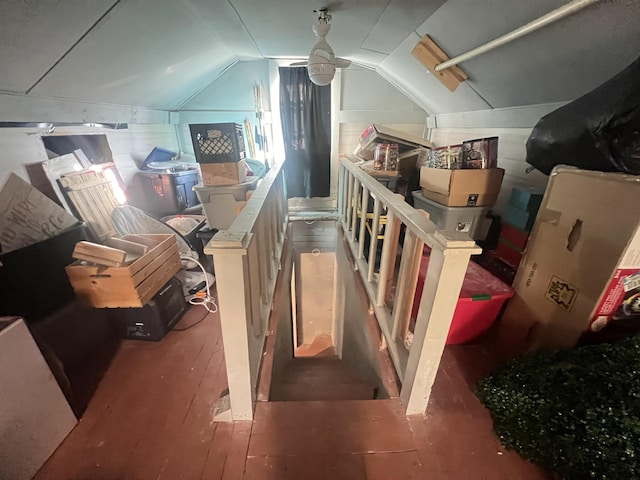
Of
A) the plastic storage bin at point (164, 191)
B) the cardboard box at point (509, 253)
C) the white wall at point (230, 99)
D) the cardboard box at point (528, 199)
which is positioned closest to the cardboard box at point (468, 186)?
the cardboard box at point (528, 199)

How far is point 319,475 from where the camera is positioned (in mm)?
968

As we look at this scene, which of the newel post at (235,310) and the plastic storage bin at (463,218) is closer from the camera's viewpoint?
the newel post at (235,310)

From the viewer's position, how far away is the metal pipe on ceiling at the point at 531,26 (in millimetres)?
980

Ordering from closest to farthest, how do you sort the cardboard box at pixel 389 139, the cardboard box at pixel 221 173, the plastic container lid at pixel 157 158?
1. the cardboard box at pixel 221 173
2. the cardboard box at pixel 389 139
3. the plastic container lid at pixel 157 158

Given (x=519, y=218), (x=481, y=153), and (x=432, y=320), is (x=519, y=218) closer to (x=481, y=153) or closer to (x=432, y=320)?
(x=481, y=153)

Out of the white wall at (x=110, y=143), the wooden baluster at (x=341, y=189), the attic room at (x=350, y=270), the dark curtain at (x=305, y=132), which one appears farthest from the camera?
the dark curtain at (x=305, y=132)

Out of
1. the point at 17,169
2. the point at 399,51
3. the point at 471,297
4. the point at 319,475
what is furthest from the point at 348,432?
the point at 399,51

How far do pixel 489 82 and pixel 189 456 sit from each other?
2581mm

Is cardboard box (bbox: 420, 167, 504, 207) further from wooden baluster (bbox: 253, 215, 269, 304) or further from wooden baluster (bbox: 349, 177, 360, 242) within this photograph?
wooden baluster (bbox: 253, 215, 269, 304)

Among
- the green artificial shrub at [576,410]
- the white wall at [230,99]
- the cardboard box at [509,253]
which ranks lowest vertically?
the green artificial shrub at [576,410]

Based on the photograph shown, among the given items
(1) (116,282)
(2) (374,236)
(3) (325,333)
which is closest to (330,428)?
(2) (374,236)

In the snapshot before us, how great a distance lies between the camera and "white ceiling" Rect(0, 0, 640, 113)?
43.9 inches

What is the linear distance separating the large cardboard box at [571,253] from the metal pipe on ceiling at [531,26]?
1.95 ft

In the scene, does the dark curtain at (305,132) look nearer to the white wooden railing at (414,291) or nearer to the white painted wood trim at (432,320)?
the white wooden railing at (414,291)
